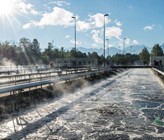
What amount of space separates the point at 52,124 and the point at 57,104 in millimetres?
5453

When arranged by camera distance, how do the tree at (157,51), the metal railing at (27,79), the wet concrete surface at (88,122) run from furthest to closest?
the tree at (157,51)
the metal railing at (27,79)
the wet concrete surface at (88,122)

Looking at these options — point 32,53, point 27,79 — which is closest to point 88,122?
point 27,79

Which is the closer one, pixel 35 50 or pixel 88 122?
pixel 88 122

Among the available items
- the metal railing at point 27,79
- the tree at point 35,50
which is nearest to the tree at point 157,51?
the tree at point 35,50

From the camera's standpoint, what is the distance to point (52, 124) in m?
12.1

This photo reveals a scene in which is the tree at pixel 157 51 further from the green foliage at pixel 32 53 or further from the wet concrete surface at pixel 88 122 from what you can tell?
the wet concrete surface at pixel 88 122

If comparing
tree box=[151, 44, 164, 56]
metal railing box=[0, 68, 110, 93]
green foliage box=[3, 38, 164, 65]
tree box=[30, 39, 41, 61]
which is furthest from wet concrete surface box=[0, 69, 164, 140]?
tree box=[151, 44, 164, 56]

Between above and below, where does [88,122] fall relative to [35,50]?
below

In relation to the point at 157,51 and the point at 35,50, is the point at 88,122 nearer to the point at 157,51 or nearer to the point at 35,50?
the point at 35,50

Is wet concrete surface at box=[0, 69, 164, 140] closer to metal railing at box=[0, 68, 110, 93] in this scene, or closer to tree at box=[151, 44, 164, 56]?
metal railing at box=[0, 68, 110, 93]

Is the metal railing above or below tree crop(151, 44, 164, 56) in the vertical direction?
below

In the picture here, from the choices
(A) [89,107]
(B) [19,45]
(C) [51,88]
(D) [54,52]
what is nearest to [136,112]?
(A) [89,107]

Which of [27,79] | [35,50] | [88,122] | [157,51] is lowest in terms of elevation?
[88,122]

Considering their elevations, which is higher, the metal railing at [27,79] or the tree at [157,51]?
the tree at [157,51]
